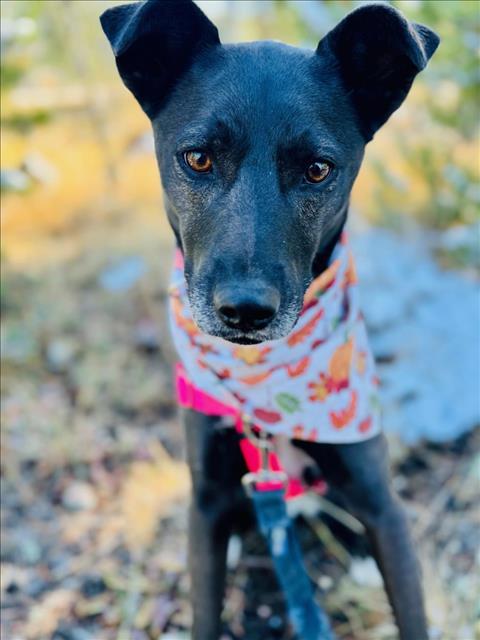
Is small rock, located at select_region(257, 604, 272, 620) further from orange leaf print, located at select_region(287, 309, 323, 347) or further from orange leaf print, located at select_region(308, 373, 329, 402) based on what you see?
orange leaf print, located at select_region(287, 309, 323, 347)

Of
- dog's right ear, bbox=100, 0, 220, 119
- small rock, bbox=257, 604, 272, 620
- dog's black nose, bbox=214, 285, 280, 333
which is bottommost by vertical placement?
small rock, bbox=257, 604, 272, 620

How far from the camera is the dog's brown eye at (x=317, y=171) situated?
2096 millimetres

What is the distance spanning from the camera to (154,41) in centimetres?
222

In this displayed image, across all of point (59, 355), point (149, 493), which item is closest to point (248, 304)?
point (149, 493)

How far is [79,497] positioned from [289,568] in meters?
1.21

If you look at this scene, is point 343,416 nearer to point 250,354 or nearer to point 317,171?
point 250,354

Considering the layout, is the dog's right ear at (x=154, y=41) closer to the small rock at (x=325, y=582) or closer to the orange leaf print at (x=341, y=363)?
the orange leaf print at (x=341, y=363)

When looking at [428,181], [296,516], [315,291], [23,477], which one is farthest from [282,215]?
[428,181]

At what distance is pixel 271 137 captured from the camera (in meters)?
2.03

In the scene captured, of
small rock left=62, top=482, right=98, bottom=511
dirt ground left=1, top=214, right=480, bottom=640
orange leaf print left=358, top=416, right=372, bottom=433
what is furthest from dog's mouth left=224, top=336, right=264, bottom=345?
small rock left=62, top=482, right=98, bottom=511

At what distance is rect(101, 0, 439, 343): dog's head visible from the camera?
1.95 meters

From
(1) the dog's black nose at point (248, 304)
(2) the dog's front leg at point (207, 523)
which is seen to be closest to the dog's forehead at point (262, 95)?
(1) the dog's black nose at point (248, 304)

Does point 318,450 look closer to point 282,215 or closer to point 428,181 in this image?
point 282,215

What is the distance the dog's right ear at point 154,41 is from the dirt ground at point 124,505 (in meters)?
1.71
